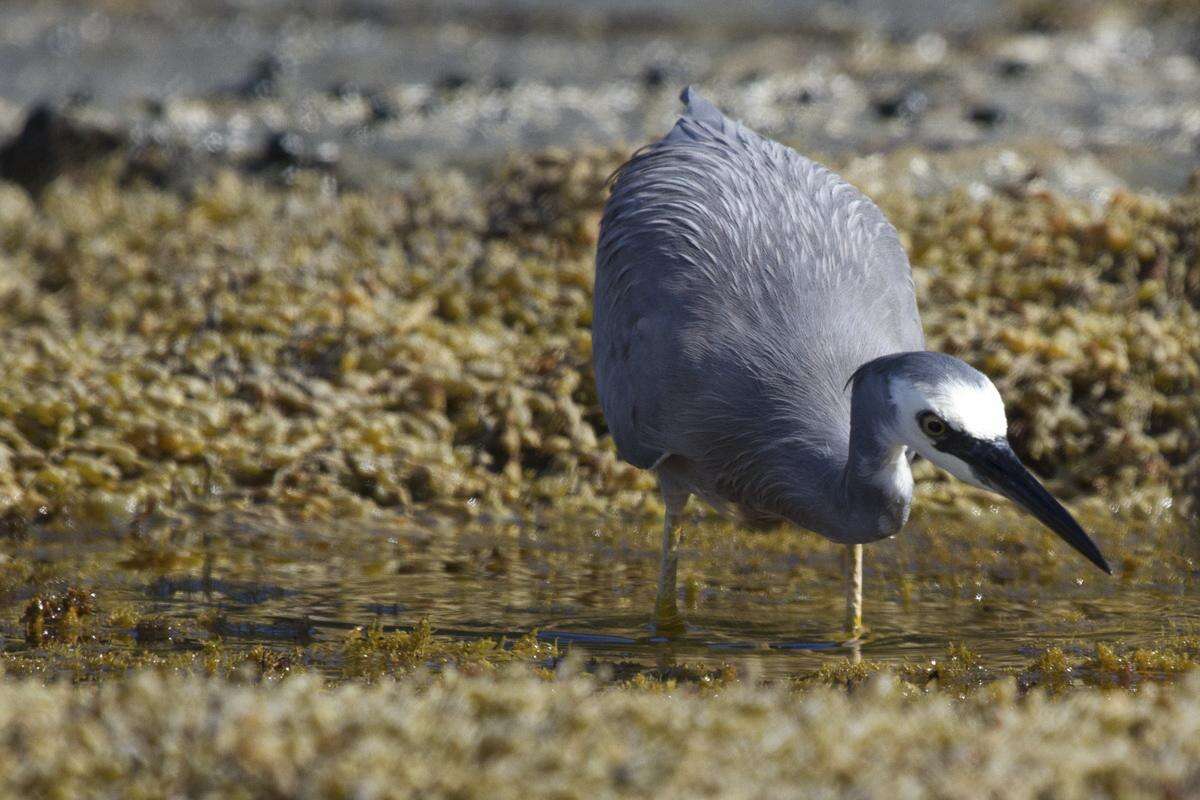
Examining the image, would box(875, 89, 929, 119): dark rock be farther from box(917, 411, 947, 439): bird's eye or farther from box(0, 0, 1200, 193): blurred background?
box(917, 411, 947, 439): bird's eye

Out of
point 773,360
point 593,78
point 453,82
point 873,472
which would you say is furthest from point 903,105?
point 873,472

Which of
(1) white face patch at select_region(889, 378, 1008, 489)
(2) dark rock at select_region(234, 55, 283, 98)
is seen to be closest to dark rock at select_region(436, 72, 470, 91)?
(2) dark rock at select_region(234, 55, 283, 98)

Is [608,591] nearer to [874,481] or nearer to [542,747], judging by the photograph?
[874,481]

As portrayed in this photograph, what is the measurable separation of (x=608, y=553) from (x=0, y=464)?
8.04ft

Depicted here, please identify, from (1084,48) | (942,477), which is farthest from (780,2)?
(942,477)

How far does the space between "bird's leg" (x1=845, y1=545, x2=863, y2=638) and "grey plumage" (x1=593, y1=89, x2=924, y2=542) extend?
1.30ft

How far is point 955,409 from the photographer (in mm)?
4258

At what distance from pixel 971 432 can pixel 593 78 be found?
25.7 ft

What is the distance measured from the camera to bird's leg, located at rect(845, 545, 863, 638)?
547cm

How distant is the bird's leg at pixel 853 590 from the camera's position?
547cm

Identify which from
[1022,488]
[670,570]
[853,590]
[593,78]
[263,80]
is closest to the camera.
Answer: [1022,488]

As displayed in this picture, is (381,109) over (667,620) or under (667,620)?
over

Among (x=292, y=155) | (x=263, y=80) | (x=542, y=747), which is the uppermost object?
(x=263, y=80)

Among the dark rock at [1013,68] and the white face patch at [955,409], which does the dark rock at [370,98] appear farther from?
the white face patch at [955,409]
